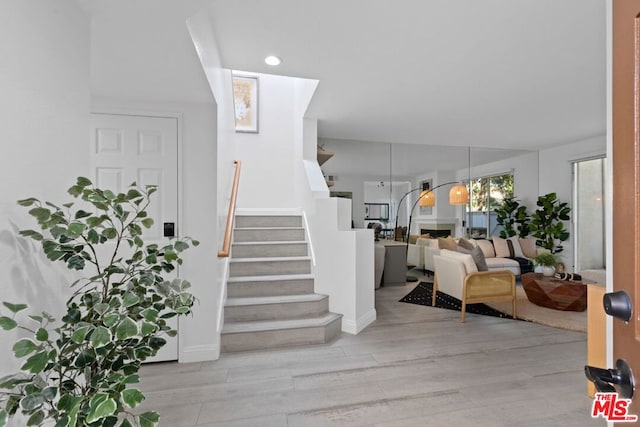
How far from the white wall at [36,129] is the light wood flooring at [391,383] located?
4.23 feet

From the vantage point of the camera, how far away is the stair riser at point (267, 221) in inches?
162

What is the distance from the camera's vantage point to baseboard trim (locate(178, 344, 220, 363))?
8.29 feet

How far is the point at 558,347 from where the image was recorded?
2.79m

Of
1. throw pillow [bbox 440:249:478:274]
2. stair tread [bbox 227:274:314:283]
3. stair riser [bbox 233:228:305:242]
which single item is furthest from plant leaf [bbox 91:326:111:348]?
throw pillow [bbox 440:249:478:274]

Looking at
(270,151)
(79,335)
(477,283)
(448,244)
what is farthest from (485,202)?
(79,335)

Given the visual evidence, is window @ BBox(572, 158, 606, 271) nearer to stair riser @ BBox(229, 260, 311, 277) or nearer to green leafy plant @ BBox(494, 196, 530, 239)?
green leafy plant @ BBox(494, 196, 530, 239)

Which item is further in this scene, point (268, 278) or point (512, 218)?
point (512, 218)

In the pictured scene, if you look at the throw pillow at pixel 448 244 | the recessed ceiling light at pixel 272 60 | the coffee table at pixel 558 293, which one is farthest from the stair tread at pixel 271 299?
the coffee table at pixel 558 293

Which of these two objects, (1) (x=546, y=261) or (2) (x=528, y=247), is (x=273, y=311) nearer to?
(1) (x=546, y=261)

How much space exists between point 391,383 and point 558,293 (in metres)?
3.00

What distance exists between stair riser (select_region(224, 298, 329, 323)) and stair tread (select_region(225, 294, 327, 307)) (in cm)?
3

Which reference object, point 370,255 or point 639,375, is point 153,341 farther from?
point 370,255

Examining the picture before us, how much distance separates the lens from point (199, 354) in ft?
8.35

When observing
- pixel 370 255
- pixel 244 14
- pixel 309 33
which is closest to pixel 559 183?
pixel 370 255
